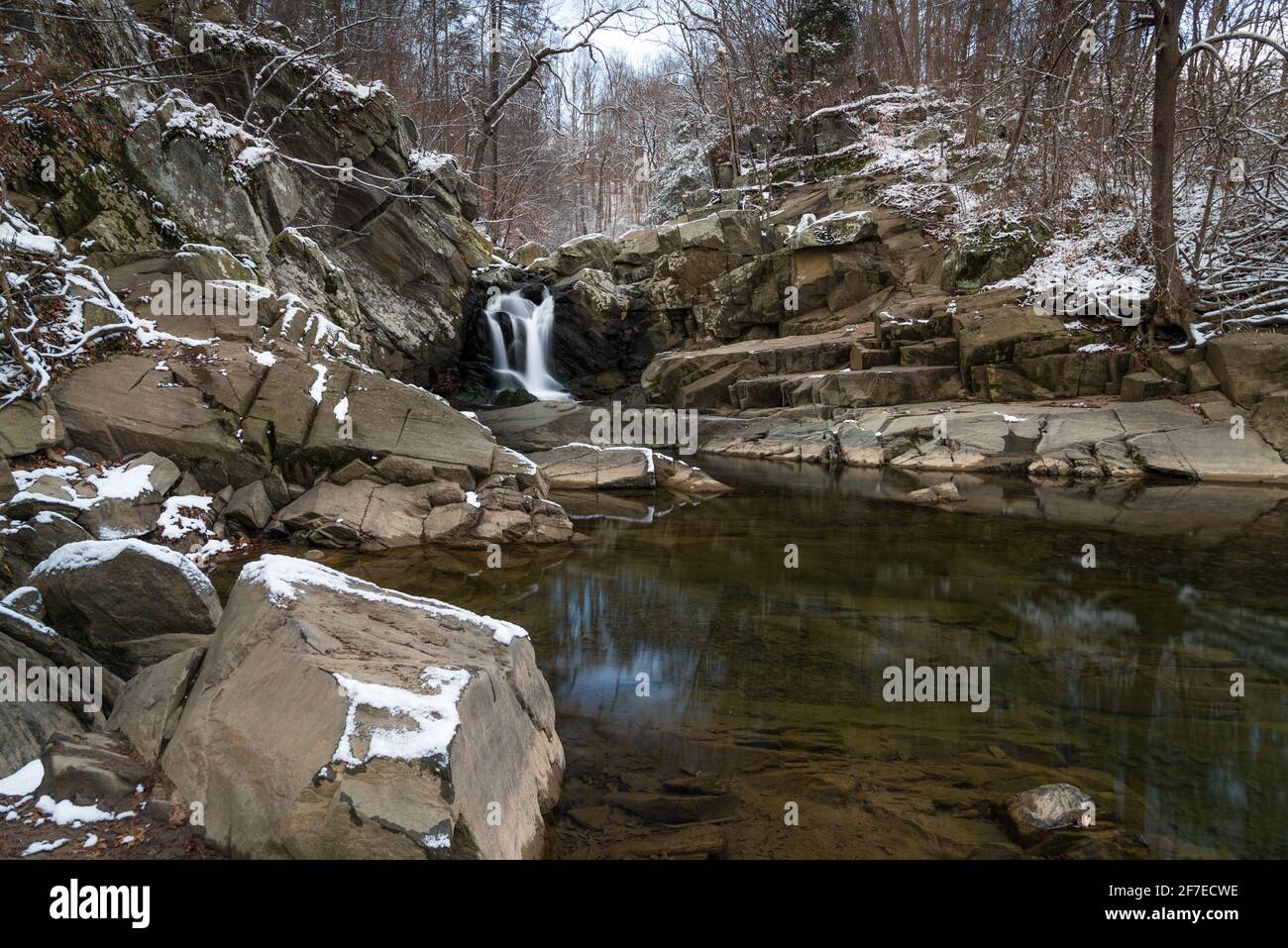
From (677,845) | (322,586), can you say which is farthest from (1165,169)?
(322,586)

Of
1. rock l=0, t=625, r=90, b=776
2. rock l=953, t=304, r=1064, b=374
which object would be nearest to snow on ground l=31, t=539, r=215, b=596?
rock l=0, t=625, r=90, b=776

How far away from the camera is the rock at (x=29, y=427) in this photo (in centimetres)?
738

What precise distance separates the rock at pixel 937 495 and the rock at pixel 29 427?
11869mm

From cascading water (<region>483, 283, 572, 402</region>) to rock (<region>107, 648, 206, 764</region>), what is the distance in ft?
60.4

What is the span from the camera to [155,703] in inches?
130

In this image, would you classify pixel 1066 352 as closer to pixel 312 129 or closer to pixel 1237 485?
pixel 1237 485

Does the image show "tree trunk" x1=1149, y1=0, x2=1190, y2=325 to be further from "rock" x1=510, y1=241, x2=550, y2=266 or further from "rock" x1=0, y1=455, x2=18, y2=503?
"rock" x1=510, y1=241, x2=550, y2=266

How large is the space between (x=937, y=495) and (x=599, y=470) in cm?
599

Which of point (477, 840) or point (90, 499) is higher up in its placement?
point (90, 499)

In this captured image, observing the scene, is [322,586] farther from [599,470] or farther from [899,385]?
[899,385]

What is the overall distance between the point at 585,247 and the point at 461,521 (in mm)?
18665

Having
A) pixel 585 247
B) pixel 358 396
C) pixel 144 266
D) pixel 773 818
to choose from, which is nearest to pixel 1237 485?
pixel 773 818

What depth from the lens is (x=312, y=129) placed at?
55.5ft

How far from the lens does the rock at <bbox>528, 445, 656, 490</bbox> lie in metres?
13.0
